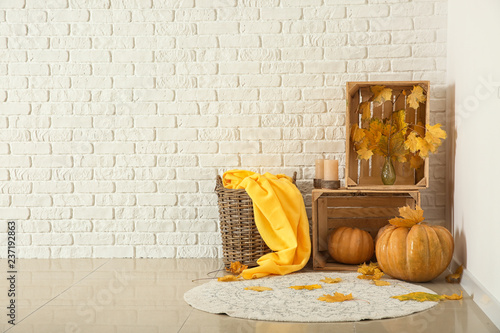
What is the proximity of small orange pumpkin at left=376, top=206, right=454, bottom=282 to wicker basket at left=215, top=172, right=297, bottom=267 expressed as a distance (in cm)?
65

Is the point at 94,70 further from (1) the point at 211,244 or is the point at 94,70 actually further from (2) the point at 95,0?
(1) the point at 211,244

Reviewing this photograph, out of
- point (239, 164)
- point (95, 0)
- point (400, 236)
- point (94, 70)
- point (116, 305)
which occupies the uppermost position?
point (95, 0)

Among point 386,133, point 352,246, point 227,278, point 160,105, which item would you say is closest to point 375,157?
point 386,133

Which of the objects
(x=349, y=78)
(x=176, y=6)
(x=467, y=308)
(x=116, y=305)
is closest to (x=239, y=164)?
(x=349, y=78)

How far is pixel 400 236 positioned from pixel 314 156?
82cm

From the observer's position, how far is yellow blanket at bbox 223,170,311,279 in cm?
258

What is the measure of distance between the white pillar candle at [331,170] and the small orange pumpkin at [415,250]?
17.8 inches

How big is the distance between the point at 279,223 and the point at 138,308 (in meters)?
0.86

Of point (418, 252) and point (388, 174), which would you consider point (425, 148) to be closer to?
point (388, 174)

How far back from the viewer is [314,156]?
3.01 meters

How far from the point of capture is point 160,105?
10.0 feet

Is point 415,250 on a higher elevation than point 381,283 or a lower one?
higher

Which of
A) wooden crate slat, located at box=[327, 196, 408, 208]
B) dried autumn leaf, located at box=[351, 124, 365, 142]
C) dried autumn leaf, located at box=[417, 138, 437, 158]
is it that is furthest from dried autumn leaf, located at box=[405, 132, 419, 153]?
wooden crate slat, located at box=[327, 196, 408, 208]

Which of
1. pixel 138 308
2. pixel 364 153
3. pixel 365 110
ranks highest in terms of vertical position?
pixel 365 110
